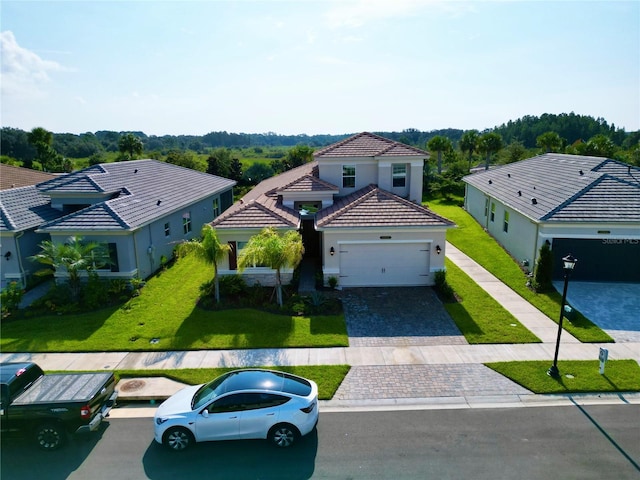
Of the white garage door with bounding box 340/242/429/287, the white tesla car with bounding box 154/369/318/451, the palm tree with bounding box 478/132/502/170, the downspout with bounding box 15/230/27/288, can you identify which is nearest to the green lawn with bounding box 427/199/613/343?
the white garage door with bounding box 340/242/429/287

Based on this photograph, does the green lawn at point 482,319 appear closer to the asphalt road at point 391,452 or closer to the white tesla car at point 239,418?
the asphalt road at point 391,452

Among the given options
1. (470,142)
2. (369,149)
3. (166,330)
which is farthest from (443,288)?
(470,142)

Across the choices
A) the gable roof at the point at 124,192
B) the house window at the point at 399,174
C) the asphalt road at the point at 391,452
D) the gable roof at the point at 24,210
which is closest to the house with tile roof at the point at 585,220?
the house window at the point at 399,174

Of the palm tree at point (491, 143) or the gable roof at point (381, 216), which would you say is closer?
the gable roof at point (381, 216)

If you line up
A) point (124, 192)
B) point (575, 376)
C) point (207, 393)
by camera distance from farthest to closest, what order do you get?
point (124, 192) < point (575, 376) < point (207, 393)

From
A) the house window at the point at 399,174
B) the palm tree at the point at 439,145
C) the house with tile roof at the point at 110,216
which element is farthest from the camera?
the palm tree at the point at 439,145

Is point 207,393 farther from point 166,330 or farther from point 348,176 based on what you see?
point 348,176

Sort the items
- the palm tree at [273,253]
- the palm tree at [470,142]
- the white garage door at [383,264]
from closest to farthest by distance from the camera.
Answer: the palm tree at [273,253]
the white garage door at [383,264]
the palm tree at [470,142]
